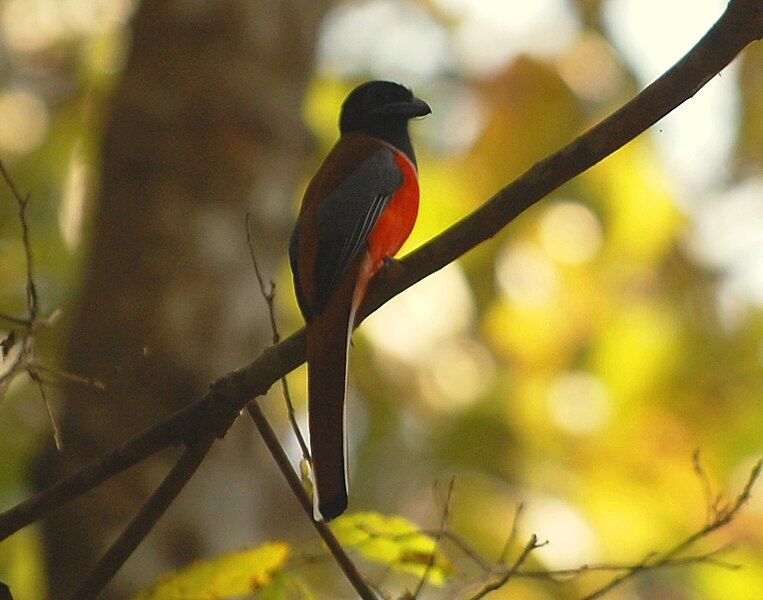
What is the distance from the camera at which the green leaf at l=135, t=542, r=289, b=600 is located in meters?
2.22

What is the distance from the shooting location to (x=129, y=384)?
3.96 meters

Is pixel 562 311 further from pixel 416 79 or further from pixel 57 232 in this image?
pixel 57 232

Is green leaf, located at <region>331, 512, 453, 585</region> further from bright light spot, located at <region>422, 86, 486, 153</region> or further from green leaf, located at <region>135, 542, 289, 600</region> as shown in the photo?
bright light spot, located at <region>422, 86, 486, 153</region>

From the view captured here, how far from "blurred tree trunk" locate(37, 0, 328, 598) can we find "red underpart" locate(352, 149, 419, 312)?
1.18 metres

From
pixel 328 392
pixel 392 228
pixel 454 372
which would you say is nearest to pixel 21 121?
pixel 454 372

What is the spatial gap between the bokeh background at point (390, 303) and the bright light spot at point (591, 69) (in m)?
0.02

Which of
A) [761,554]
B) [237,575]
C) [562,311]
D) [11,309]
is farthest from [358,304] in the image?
[562,311]

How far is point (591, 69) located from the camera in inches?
289

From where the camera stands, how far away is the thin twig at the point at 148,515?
2.17 metres

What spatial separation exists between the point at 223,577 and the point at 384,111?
1.80 metres

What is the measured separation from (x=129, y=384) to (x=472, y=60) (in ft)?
14.3

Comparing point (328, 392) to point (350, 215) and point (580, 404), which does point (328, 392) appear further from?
point (580, 404)

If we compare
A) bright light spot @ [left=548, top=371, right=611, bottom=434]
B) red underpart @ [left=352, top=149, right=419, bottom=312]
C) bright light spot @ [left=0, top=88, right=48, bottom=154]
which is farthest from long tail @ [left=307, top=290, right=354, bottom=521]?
bright light spot @ [left=0, top=88, right=48, bottom=154]

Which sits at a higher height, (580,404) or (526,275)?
(526,275)
